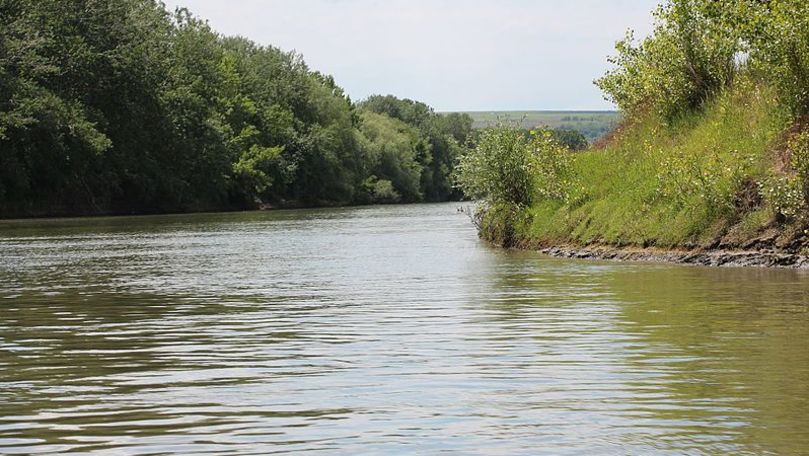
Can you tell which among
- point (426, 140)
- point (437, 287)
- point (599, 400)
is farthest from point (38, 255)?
point (426, 140)

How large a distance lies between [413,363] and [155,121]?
306 feet

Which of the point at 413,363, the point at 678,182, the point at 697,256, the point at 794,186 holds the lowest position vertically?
the point at 413,363

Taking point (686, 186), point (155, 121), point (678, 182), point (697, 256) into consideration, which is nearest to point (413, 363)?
point (697, 256)

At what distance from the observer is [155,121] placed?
10475 cm

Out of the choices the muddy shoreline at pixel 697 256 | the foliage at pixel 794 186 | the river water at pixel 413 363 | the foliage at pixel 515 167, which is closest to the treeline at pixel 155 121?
the foliage at pixel 515 167

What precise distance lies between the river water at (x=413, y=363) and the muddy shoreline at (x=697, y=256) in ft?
3.66

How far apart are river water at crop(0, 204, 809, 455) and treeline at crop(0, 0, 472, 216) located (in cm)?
5848

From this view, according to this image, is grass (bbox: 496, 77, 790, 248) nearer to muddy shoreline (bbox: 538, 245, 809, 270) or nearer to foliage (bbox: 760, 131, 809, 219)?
muddy shoreline (bbox: 538, 245, 809, 270)

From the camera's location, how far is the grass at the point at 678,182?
30.9 m

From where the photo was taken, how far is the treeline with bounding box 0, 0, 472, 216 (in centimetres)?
8762

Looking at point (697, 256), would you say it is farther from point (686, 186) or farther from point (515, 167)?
point (515, 167)

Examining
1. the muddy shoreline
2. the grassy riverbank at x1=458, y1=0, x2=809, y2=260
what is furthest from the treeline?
the muddy shoreline

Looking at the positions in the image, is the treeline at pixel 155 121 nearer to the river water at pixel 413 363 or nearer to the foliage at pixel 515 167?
the foliage at pixel 515 167

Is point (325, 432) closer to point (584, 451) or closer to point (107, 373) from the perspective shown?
point (584, 451)
